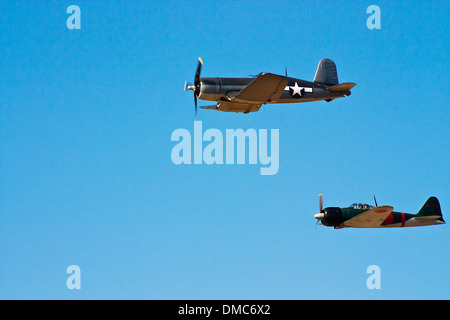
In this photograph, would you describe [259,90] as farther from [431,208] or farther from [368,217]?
[431,208]

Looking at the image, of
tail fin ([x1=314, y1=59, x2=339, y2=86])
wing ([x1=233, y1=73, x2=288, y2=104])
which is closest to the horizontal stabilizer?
tail fin ([x1=314, y1=59, x2=339, y2=86])

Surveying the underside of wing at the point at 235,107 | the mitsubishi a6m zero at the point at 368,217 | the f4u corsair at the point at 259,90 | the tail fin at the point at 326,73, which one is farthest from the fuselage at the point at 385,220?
the tail fin at the point at 326,73

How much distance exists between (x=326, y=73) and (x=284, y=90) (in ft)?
13.4

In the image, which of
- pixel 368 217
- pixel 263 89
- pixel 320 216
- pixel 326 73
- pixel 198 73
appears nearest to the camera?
pixel 263 89

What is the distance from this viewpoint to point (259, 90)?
2967 cm

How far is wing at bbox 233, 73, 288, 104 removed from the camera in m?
28.9

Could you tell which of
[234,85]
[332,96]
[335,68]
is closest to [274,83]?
[234,85]

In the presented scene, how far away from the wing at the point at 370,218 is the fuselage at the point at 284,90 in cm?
577

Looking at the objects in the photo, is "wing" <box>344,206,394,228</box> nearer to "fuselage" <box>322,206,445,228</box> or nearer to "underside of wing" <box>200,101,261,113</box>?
"fuselage" <box>322,206,445,228</box>

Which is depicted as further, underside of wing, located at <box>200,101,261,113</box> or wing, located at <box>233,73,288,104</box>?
underside of wing, located at <box>200,101,261,113</box>

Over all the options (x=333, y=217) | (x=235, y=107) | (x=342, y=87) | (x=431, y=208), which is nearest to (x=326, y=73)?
(x=342, y=87)

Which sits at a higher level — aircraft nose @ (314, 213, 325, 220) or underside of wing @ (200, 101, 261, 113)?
underside of wing @ (200, 101, 261, 113)

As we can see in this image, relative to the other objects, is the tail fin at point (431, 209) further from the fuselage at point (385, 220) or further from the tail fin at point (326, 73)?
the tail fin at point (326, 73)

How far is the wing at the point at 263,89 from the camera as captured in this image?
2888cm
